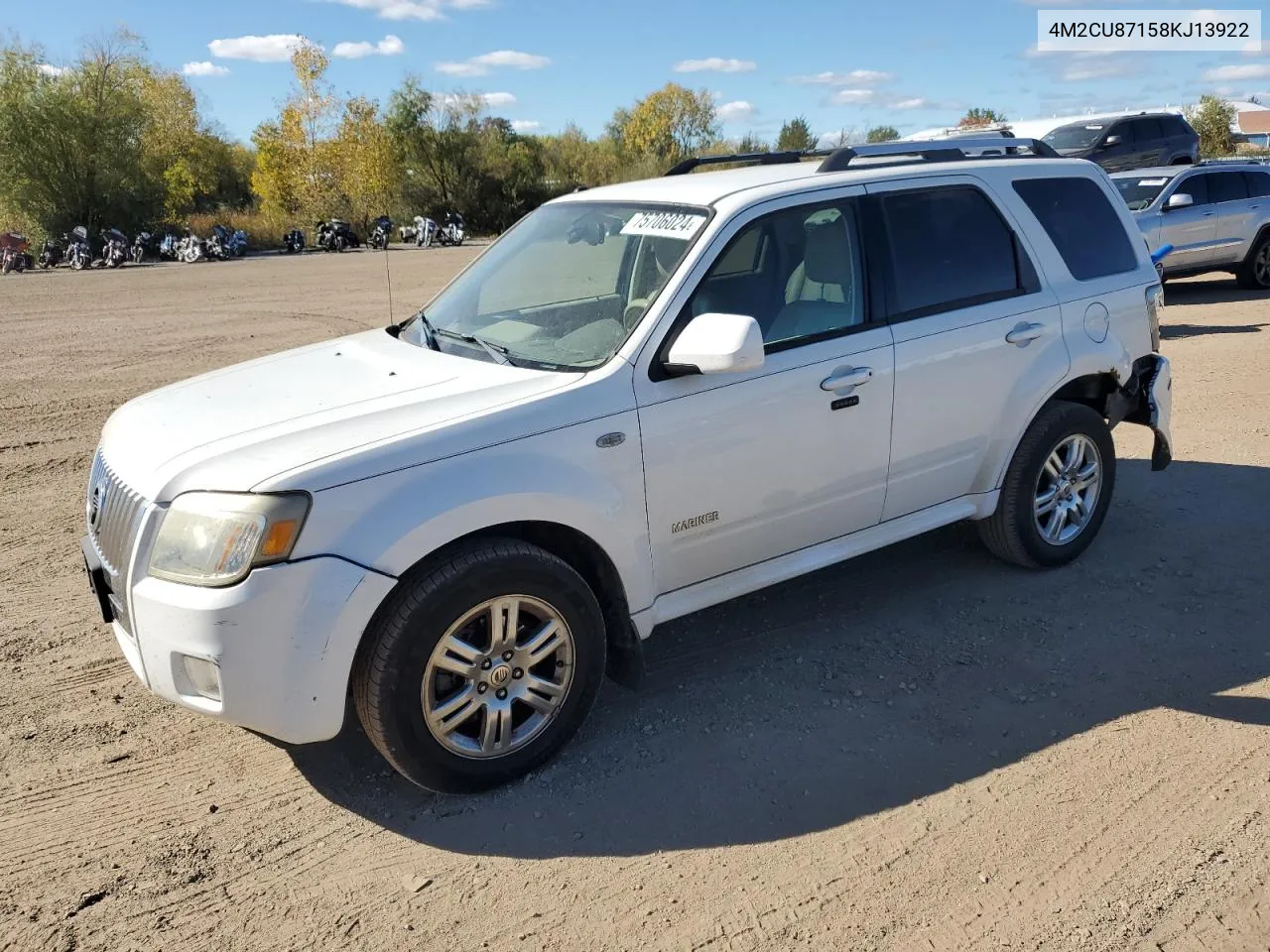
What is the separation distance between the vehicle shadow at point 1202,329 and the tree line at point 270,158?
76.3 feet

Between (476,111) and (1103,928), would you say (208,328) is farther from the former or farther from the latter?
(476,111)

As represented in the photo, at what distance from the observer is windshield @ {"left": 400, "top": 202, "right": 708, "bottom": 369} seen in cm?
384

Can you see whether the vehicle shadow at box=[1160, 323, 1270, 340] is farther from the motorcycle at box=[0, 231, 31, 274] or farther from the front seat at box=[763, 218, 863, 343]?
the motorcycle at box=[0, 231, 31, 274]

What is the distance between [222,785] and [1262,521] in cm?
547

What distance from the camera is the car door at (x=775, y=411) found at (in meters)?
3.69

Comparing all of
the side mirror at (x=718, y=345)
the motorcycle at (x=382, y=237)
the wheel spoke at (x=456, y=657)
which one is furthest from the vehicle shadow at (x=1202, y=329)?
the wheel spoke at (x=456, y=657)

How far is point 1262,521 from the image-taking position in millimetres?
5746

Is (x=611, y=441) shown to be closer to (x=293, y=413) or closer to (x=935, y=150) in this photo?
(x=293, y=413)

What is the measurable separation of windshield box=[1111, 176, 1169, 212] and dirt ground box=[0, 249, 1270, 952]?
A: 10.8 meters

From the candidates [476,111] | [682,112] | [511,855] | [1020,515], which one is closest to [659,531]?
[511,855]

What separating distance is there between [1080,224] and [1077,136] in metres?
18.4

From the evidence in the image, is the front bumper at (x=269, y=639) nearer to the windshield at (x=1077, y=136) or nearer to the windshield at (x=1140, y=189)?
the windshield at (x=1140, y=189)

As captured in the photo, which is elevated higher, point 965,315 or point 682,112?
point 682,112

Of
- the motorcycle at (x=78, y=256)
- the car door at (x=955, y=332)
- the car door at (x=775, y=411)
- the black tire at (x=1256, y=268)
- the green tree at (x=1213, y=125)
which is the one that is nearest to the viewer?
the car door at (x=775, y=411)
